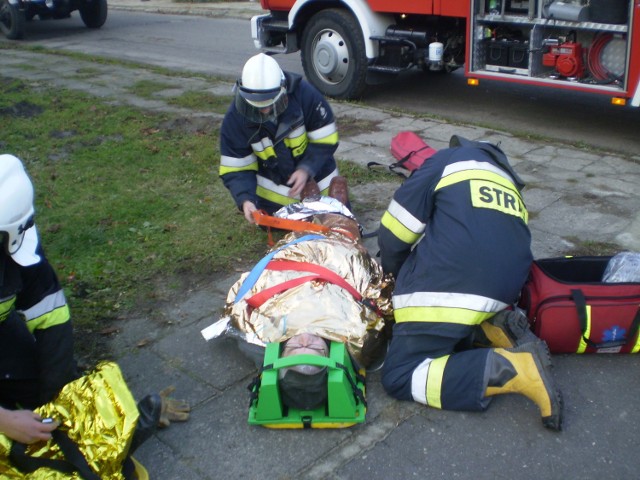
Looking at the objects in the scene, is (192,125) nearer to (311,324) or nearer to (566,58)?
(566,58)

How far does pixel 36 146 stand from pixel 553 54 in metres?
4.98

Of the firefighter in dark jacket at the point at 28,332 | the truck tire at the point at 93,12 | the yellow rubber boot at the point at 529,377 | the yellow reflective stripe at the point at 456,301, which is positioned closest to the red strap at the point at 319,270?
the yellow reflective stripe at the point at 456,301

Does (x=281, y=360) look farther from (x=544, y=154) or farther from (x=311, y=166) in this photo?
(x=544, y=154)

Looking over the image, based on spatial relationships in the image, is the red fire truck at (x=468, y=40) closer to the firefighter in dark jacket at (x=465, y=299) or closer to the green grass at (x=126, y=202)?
the green grass at (x=126, y=202)

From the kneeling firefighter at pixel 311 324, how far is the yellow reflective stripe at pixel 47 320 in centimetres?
81

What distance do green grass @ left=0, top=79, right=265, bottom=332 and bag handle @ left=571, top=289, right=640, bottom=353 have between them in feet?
6.82

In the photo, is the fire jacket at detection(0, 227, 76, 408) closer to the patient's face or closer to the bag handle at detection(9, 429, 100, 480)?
the bag handle at detection(9, 429, 100, 480)

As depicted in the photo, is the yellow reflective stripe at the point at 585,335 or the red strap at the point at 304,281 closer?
the yellow reflective stripe at the point at 585,335

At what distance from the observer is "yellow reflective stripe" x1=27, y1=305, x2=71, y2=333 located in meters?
2.64

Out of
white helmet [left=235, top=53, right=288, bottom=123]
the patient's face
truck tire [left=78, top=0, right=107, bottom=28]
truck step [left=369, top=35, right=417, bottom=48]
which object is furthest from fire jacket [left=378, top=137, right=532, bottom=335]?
truck tire [left=78, top=0, right=107, bottom=28]

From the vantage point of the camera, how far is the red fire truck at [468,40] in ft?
20.1

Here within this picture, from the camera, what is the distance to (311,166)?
15.3 ft

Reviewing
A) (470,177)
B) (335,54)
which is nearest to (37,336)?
(470,177)

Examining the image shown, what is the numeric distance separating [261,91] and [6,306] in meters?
2.08
